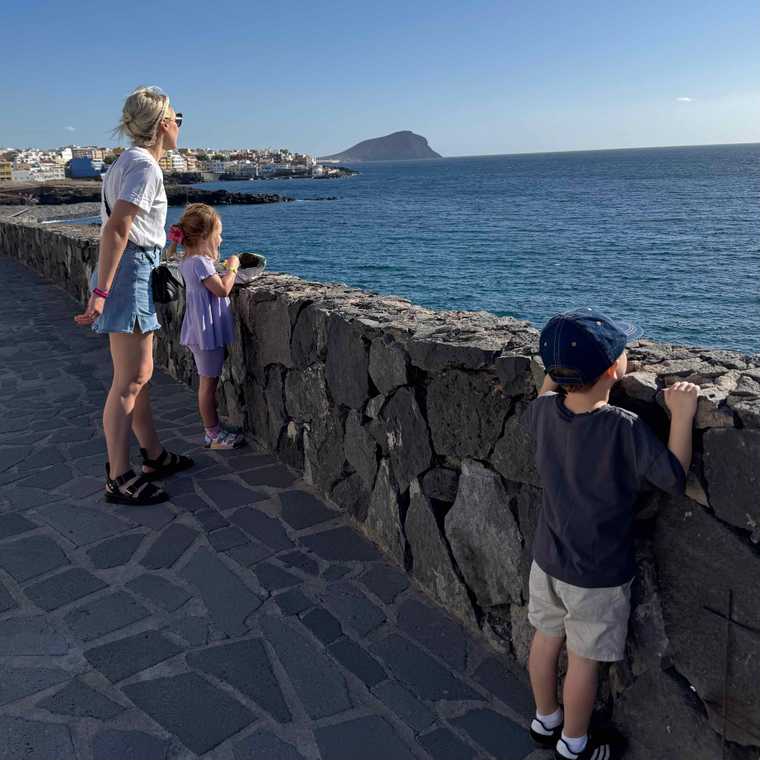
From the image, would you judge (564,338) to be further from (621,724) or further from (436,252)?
(436,252)

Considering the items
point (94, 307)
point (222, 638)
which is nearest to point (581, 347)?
point (222, 638)

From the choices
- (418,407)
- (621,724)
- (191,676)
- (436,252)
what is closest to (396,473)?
(418,407)

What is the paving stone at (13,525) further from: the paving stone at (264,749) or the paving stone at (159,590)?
the paving stone at (264,749)

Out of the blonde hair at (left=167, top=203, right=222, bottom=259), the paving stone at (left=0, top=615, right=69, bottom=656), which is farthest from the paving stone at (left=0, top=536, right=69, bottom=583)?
the blonde hair at (left=167, top=203, right=222, bottom=259)

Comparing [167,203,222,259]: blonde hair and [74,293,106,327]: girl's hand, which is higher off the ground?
[167,203,222,259]: blonde hair

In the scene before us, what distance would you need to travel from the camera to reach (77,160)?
132 metres

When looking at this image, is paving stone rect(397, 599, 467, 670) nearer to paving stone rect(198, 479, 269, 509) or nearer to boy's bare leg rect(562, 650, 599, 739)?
boy's bare leg rect(562, 650, 599, 739)

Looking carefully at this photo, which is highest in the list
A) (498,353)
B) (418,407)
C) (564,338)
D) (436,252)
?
(564,338)

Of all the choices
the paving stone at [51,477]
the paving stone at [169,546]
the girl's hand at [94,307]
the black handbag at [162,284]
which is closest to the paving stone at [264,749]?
the paving stone at [169,546]

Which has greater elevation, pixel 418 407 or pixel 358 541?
pixel 418 407

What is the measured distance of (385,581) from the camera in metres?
3.14

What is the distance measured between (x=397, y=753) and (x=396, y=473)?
1212 millimetres

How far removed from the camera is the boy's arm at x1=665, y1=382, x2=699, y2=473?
1.82m

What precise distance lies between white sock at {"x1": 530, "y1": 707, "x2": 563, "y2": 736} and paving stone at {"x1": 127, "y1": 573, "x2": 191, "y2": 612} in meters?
1.45
